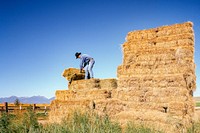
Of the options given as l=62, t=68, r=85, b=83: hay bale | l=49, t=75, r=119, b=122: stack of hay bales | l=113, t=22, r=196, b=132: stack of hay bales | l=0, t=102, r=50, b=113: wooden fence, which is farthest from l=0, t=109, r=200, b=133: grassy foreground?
l=0, t=102, r=50, b=113: wooden fence

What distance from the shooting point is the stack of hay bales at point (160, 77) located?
12312 millimetres

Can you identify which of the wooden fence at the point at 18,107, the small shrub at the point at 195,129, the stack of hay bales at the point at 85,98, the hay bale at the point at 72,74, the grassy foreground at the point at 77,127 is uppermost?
the hay bale at the point at 72,74

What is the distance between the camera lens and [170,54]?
13367 mm

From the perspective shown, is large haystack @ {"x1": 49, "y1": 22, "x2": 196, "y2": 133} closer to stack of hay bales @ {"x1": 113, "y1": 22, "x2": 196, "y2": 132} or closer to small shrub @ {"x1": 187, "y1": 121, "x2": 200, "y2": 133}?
stack of hay bales @ {"x1": 113, "y1": 22, "x2": 196, "y2": 132}

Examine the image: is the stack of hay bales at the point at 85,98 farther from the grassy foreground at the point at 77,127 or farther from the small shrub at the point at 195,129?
the small shrub at the point at 195,129

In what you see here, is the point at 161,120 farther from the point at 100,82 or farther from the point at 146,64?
the point at 100,82

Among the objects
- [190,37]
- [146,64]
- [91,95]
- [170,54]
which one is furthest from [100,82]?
[190,37]

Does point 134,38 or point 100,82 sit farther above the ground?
point 134,38

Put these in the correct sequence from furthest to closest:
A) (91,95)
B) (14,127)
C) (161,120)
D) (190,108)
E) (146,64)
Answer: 1. (91,95)
2. (146,64)
3. (190,108)
4. (161,120)
5. (14,127)

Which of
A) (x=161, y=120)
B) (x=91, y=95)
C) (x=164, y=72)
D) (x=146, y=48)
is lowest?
(x=161, y=120)

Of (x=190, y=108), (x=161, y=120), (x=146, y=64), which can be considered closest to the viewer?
(x=161, y=120)

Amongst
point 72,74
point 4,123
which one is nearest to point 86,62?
point 72,74

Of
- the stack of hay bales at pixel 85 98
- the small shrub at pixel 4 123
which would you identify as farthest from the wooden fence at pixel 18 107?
the small shrub at pixel 4 123

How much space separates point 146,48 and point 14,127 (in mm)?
7366
